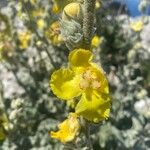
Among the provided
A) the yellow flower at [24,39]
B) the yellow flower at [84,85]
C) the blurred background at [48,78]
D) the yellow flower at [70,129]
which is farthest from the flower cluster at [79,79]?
the yellow flower at [24,39]

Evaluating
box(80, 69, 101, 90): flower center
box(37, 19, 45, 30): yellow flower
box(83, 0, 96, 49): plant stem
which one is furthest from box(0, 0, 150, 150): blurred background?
box(83, 0, 96, 49): plant stem

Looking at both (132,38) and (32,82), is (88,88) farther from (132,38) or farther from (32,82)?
(132,38)

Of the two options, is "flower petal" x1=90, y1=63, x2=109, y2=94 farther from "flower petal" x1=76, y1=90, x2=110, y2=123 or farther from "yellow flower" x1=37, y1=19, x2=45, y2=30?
"yellow flower" x1=37, y1=19, x2=45, y2=30

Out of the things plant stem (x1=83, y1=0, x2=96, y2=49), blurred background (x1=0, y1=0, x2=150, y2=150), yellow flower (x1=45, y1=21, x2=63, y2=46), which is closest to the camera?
plant stem (x1=83, y1=0, x2=96, y2=49)

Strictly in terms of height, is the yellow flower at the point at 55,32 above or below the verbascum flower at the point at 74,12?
above

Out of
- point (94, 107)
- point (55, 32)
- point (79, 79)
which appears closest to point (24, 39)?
point (55, 32)

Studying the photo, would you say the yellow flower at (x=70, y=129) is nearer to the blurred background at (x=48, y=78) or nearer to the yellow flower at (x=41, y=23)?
the blurred background at (x=48, y=78)

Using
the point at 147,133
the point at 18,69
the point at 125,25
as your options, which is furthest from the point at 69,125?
the point at 125,25
